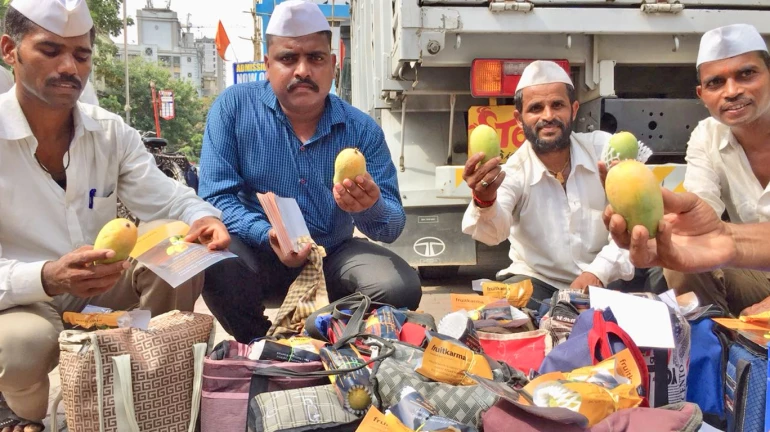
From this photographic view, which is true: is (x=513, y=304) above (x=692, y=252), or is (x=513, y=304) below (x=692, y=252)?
below

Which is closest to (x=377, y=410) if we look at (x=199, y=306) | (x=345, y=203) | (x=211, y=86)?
(x=345, y=203)

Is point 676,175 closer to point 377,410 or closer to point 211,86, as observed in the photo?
point 377,410

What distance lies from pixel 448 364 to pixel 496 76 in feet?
8.33

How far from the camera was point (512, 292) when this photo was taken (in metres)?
2.71

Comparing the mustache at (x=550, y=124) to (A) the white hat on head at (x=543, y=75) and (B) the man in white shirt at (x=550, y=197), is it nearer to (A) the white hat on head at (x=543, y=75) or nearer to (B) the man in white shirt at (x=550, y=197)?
(B) the man in white shirt at (x=550, y=197)

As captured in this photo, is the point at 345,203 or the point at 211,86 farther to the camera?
the point at 211,86

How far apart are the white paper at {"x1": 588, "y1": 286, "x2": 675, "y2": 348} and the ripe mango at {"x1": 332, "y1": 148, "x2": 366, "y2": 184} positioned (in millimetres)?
1024

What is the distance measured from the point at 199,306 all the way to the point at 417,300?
2.67 metres

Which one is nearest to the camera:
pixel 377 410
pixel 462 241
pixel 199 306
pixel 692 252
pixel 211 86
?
pixel 377 410

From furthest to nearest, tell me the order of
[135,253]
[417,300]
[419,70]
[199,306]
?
[199,306], [419,70], [417,300], [135,253]

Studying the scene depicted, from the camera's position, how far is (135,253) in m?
2.26

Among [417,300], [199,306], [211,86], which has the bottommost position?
[199,306]

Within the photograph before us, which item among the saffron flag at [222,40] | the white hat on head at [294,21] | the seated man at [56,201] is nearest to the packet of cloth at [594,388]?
the seated man at [56,201]

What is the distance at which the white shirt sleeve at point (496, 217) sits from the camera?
9.36ft
